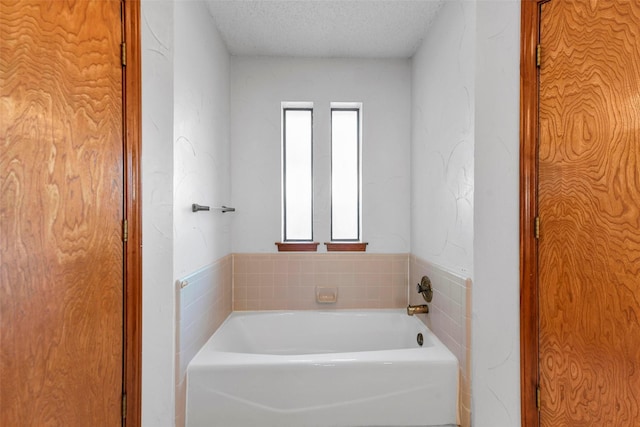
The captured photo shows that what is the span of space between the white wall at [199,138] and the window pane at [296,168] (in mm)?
483

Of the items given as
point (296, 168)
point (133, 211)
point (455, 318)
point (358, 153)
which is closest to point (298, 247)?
point (296, 168)

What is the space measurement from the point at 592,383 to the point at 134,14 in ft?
6.86

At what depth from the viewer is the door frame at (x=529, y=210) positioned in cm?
129

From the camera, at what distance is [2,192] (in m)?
0.73

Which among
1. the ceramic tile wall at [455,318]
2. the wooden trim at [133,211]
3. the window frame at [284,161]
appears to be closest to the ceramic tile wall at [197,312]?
the wooden trim at [133,211]

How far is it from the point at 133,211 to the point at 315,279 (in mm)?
1390

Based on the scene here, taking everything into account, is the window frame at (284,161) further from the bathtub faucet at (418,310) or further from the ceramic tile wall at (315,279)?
the bathtub faucet at (418,310)

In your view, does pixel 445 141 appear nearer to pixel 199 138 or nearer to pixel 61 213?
pixel 199 138

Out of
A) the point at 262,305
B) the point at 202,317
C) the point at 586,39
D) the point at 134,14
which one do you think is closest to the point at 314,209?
the point at 262,305

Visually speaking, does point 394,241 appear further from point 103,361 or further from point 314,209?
point 103,361

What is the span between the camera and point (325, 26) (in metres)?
1.97

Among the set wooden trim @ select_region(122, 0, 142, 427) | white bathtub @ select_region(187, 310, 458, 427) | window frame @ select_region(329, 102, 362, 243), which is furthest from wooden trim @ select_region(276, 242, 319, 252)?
wooden trim @ select_region(122, 0, 142, 427)

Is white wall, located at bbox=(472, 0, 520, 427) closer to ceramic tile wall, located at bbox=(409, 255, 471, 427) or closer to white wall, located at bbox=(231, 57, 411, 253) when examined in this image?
ceramic tile wall, located at bbox=(409, 255, 471, 427)

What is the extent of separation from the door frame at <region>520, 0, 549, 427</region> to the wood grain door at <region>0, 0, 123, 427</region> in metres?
1.55
